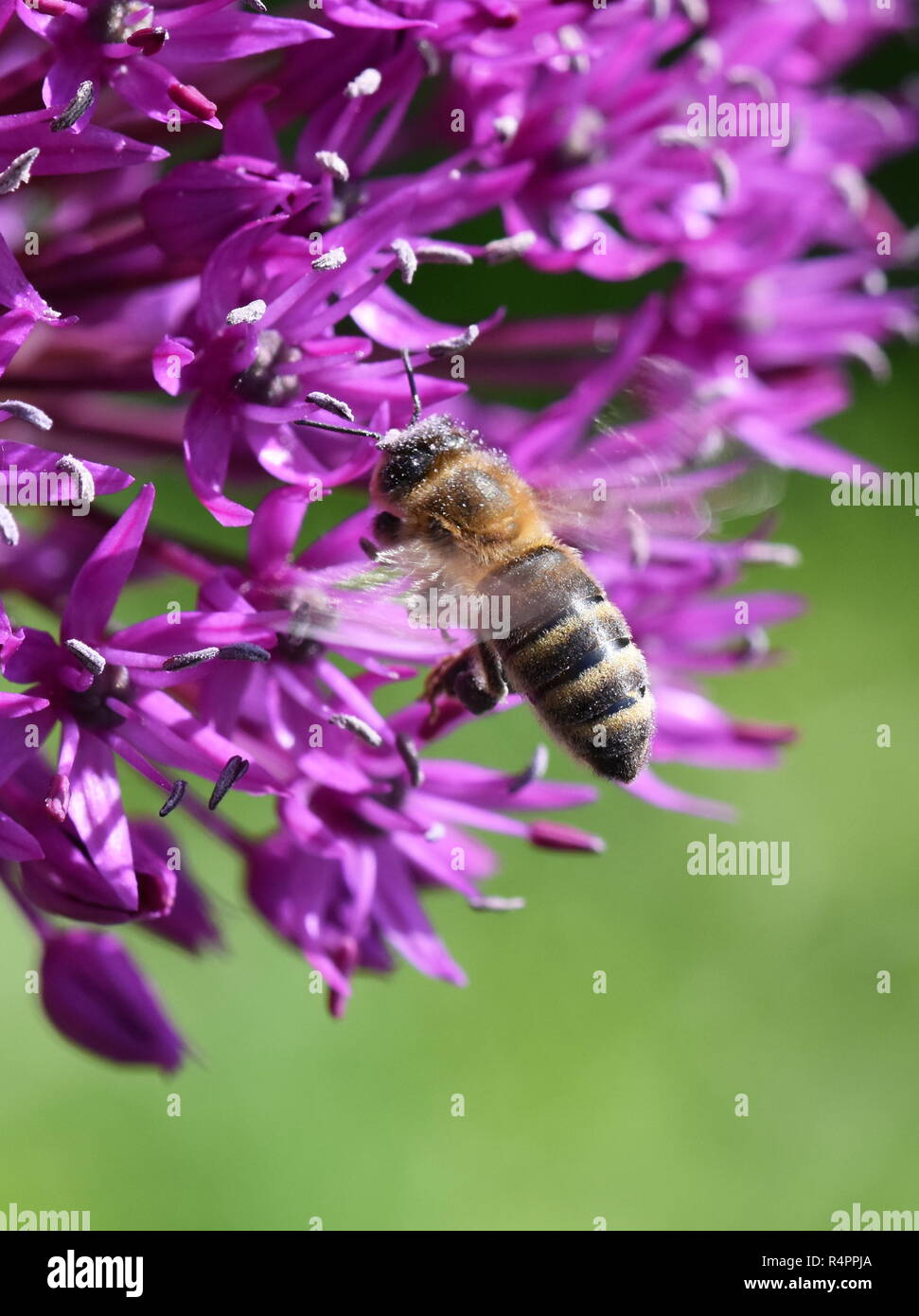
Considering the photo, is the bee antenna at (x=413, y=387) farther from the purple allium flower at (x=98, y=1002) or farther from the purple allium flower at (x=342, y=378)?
the purple allium flower at (x=98, y=1002)

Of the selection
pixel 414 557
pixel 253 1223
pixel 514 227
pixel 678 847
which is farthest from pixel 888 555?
pixel 414 557

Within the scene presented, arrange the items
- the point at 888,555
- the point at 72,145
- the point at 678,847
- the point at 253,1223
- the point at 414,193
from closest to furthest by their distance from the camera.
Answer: the point at 72,145, the point at 414,193, the point at 253,1223, the point at 678,847, the point at 888,555

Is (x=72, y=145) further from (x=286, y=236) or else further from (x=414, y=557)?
(x=414, y=557)

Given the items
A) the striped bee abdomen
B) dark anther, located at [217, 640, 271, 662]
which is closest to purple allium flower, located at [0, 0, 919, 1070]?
dark anther, located at [217, 640, 271, 662]

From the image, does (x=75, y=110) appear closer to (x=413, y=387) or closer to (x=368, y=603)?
(x=413, y=387)

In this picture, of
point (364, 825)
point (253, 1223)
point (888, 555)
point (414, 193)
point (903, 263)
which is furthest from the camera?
point (888, 555)

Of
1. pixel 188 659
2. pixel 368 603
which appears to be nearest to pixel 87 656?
pixel 188 659

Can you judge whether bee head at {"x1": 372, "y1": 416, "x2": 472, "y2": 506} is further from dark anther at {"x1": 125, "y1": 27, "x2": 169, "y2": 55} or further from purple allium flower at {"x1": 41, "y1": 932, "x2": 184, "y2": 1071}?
purple allium flower at {"x1": 41, "y1": 932, "x2": 184, "y2": 1071}
